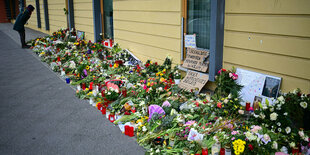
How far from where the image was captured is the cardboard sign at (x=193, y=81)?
5.20m

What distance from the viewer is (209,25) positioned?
204 inches

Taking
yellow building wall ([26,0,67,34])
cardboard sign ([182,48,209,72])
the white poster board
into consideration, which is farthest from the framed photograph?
yellow building wall ([26,0,67,34])

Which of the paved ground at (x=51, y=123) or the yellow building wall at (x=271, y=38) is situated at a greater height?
the yellow building wall at (x=271, y=38)

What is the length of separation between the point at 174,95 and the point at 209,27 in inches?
53.6

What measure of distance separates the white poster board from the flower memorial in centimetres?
11

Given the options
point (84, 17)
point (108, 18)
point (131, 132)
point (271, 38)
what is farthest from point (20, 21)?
point (271, 38)

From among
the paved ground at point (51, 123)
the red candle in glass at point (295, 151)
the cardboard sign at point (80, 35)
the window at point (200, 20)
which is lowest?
the paved ground at point (51, 123)

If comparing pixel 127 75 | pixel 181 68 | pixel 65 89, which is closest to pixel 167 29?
pixel 181 68

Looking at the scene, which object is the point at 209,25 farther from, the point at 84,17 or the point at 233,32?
the point at 84,17

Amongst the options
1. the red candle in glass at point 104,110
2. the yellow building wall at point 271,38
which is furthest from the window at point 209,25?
the red candle in glass at point 104,110

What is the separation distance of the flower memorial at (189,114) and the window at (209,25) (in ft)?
0.87

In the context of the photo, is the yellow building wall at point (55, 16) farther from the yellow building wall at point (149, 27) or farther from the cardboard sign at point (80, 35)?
the yellow building wall at point (149, 27)

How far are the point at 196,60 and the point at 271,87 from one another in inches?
65.8

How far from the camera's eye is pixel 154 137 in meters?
3.86
